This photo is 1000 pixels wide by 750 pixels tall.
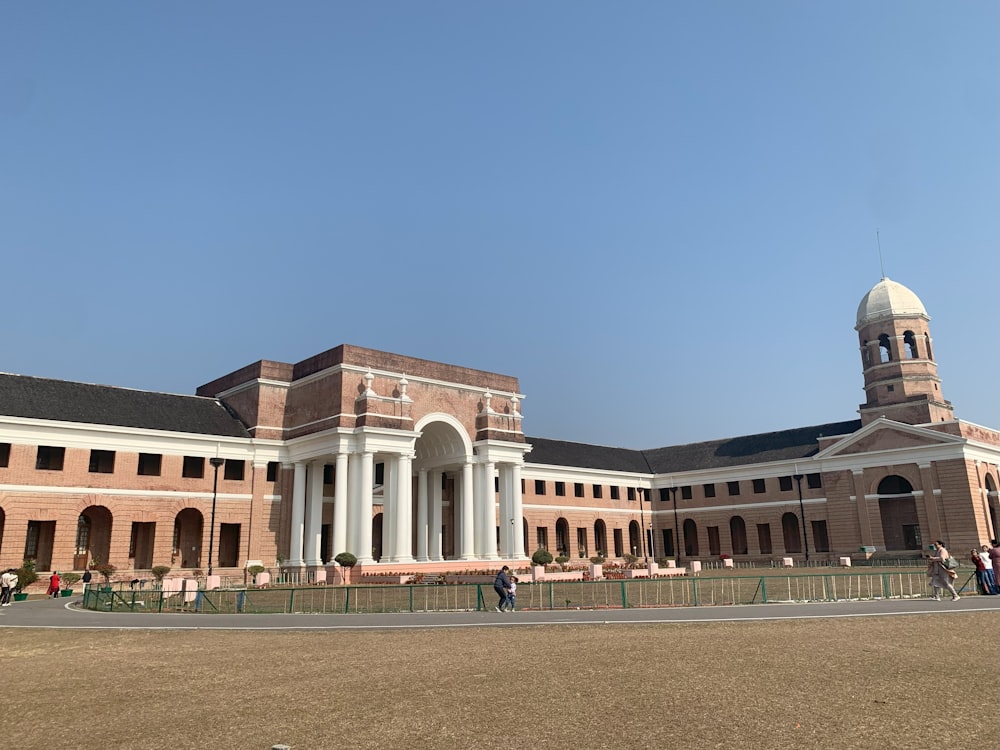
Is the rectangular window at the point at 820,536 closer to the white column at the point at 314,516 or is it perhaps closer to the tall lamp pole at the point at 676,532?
the tall lamp pole at the point at 676,532

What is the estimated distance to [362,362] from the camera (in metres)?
43.8

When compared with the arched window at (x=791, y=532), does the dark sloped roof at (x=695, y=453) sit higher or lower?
higher

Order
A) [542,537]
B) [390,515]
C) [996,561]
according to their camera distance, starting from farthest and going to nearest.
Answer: [542,537] → [390,515] → [996,561]

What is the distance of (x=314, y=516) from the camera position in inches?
1750

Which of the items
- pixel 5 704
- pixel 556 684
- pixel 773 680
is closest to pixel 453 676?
pixel 556 684

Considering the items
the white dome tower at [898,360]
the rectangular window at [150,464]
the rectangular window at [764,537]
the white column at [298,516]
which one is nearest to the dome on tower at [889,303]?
the white dome tower at [898,360]

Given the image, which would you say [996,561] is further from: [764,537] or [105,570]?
[764,537]

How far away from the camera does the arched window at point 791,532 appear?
198ft

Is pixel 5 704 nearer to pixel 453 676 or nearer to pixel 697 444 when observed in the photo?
pixel 453 676

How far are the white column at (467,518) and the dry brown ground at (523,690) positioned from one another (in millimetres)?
31662

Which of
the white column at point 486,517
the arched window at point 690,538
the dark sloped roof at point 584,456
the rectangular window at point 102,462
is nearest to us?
the rectangular window at point 102,462

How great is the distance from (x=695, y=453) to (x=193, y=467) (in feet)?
151

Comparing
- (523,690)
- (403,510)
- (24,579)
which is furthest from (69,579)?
(523,690)

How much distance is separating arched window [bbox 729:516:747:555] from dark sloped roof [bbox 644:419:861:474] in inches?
196
